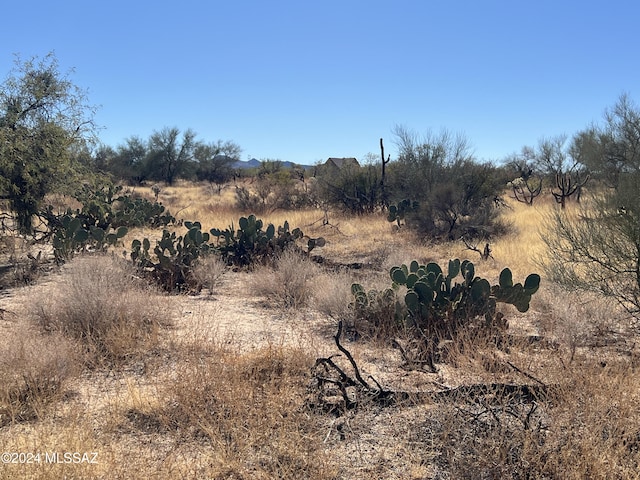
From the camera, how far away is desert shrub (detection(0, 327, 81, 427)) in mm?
3396

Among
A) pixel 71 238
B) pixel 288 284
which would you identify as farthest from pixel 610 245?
pixel 71 238

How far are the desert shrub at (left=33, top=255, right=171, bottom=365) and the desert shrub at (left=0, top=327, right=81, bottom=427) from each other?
39cm

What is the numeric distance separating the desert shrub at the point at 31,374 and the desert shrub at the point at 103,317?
1.27 ft

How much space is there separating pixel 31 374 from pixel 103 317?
1309 mm

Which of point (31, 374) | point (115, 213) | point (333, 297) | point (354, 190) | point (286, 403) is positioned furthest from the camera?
point (354, 190)

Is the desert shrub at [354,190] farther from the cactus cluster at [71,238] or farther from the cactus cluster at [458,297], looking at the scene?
the cactus cluster at [458,297]

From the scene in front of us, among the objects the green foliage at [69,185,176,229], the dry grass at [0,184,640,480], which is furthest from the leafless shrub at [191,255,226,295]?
the green foliage at [69,185,176,229]

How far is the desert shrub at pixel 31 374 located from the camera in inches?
134

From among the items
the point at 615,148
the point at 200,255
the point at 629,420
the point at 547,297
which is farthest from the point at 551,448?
the point at 615,148

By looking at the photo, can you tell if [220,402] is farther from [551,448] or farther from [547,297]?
[547,297]

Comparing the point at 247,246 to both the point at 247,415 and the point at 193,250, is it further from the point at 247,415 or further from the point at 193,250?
the point at 247,415

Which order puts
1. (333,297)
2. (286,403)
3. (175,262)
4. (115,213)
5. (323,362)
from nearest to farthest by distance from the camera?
(286,403), (323,362), (333,297), (175,262), (115,213)

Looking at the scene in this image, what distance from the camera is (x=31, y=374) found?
3.68 meters

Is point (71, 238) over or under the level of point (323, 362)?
over
